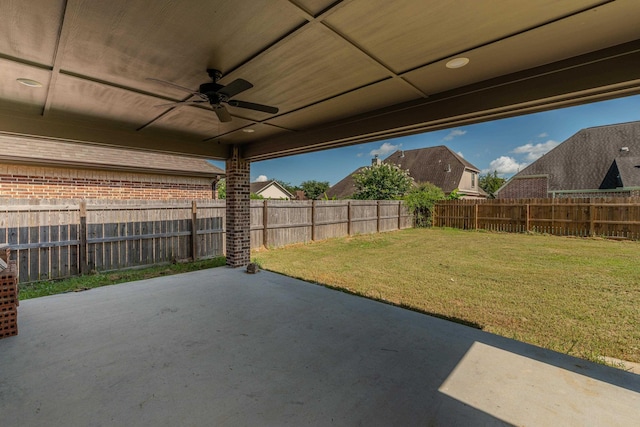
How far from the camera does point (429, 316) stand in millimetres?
3744

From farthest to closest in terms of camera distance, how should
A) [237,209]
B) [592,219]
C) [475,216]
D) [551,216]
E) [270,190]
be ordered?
[270,190]
[475,216]
[551,216]
[592,219]
[237,209]

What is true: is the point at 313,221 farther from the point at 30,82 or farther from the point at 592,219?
the point at 592,219

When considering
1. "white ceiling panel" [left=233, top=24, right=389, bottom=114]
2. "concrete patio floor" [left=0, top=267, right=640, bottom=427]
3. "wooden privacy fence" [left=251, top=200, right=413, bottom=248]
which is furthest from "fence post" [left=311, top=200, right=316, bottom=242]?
"white ceiling panel" [left=233, top=24, right=389, bottom=114]

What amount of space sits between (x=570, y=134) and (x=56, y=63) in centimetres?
2292

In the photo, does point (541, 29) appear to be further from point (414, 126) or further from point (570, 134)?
point (570, 134)

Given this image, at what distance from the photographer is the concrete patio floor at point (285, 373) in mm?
1947

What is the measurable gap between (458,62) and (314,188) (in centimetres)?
3817

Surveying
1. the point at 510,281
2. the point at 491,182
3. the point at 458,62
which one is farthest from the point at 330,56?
the point at 491,182

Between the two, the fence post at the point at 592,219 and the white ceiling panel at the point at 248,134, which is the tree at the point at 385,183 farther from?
the white ceiling panel at the point at 248,134

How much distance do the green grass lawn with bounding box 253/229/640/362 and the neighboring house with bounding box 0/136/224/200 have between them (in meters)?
3.47

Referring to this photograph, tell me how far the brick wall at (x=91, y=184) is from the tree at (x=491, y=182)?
37024 millimetres

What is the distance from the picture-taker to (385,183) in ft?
55.2

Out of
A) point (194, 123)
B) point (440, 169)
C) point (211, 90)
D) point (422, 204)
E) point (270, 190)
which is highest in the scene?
point (440, 169)

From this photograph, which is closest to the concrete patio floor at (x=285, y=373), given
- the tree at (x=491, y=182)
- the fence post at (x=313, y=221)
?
the fence post at (x=313, y=221)
